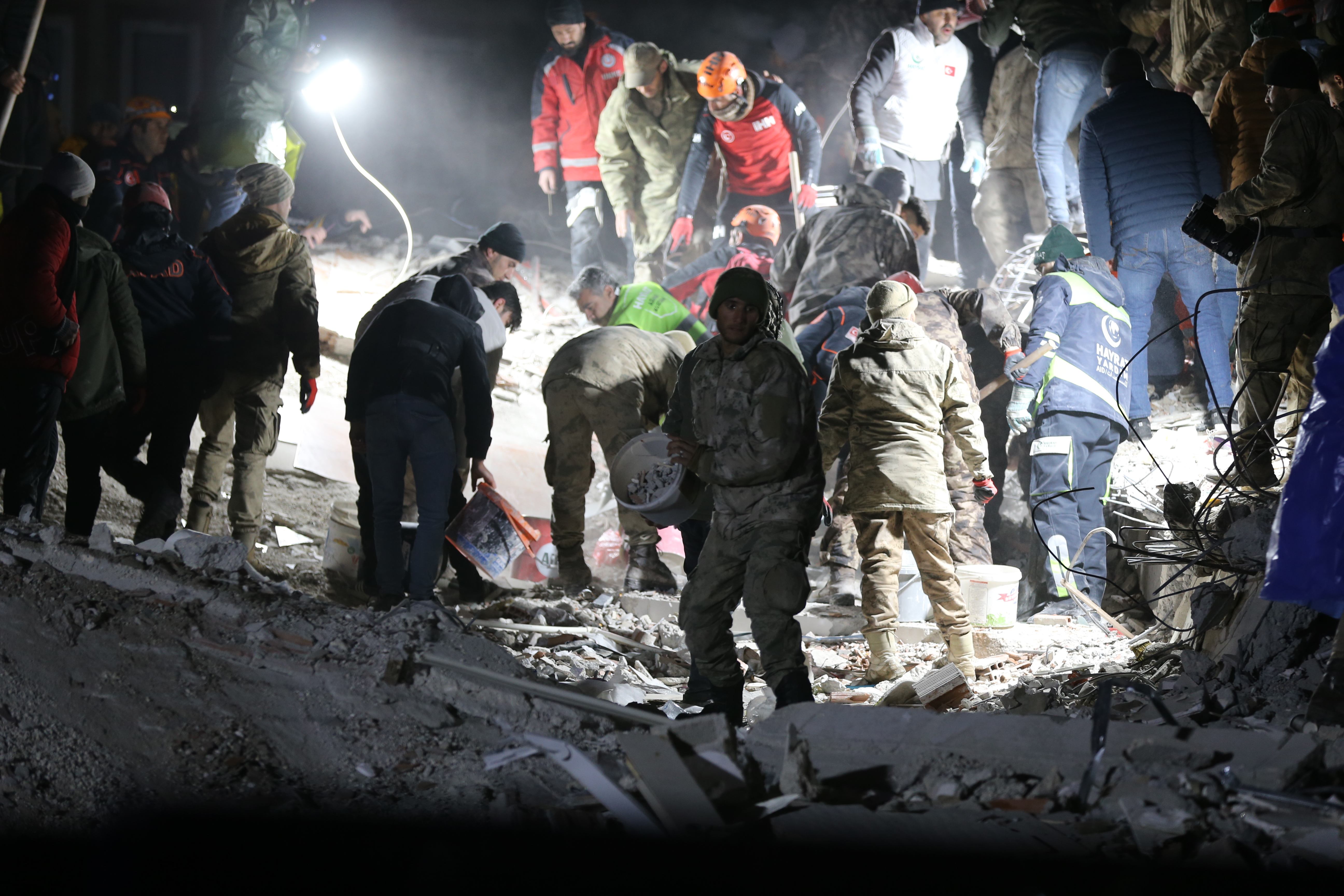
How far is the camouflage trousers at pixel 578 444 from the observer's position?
15.4ft

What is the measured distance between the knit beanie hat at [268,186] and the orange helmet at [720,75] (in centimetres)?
242

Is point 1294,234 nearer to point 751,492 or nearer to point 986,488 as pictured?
point 986,488

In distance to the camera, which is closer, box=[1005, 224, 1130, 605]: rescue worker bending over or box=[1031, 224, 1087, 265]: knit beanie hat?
box=[1005, 224, 1130, 605]: rescue worker bending over

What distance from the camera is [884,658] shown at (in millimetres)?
3617

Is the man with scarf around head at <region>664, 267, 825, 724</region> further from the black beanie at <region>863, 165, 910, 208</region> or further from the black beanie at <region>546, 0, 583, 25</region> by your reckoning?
the black beanie at <region>546, 0, 583, 25</region>

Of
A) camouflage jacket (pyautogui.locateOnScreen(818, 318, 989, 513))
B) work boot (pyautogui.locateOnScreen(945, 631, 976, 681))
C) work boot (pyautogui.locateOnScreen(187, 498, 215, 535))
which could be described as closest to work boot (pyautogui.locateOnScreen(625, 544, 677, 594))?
camouflage jacket (pyautogui.locateOnScreen(818, 318, 989, 513))

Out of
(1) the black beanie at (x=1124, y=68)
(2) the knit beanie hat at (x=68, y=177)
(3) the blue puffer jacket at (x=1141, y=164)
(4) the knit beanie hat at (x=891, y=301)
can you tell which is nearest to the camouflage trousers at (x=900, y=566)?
(4) the knit beanie hat at (x=891, y=301)

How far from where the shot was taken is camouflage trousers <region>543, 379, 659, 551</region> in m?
4.70

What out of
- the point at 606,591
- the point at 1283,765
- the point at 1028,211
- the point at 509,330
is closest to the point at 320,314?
the point at 509,330

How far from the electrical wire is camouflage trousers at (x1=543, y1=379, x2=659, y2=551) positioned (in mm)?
1602

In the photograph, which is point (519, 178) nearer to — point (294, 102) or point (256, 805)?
point (294, 102)

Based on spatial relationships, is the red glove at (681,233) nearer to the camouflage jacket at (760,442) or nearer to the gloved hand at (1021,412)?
the gloved hand at (1021,412)

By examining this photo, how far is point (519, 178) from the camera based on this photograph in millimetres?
6082

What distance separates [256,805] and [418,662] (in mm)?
626
